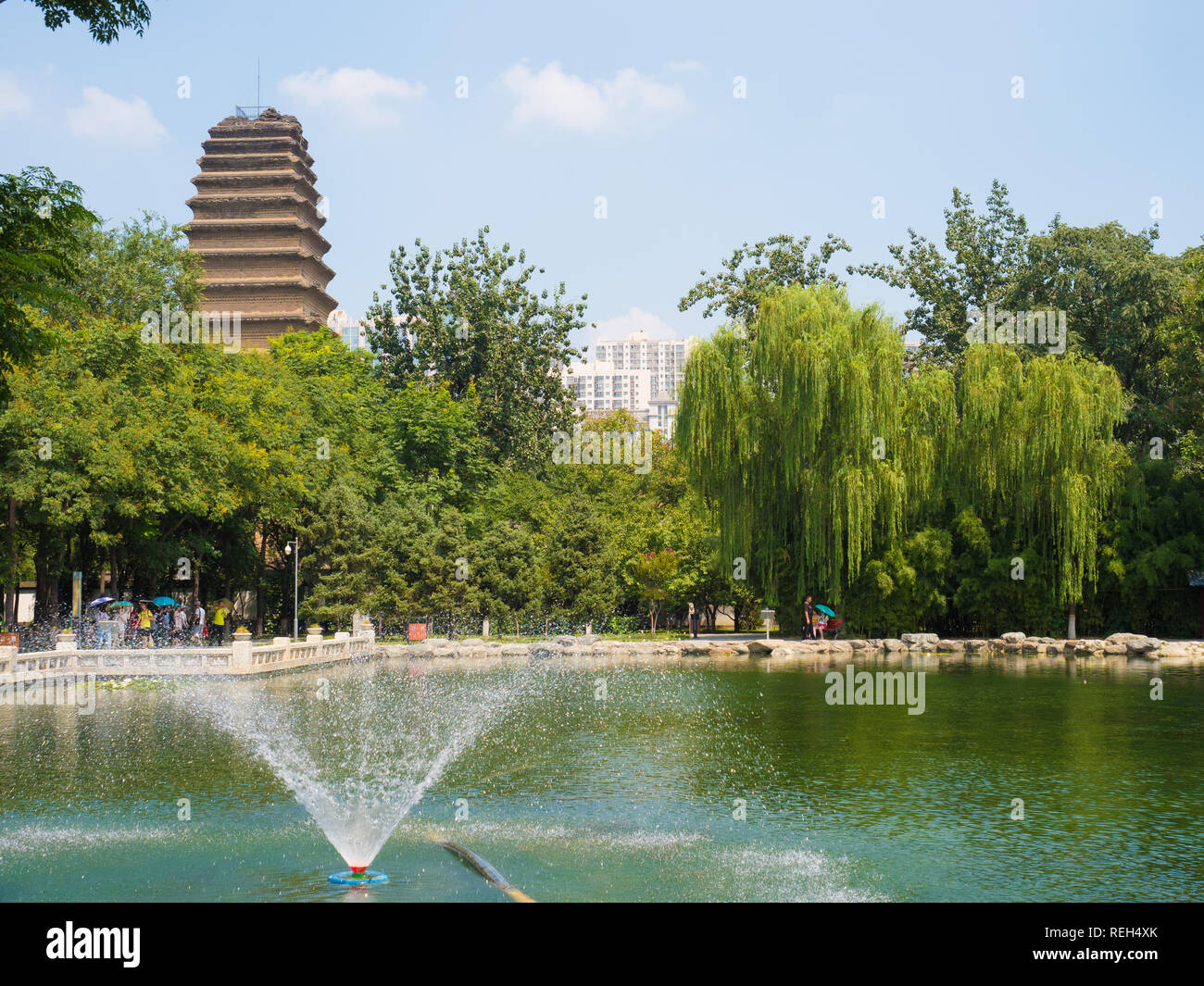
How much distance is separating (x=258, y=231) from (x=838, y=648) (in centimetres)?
4249

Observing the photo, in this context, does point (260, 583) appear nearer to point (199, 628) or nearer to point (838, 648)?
point (199, 628)

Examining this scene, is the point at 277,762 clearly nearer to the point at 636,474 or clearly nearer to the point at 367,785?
the point at 367,785

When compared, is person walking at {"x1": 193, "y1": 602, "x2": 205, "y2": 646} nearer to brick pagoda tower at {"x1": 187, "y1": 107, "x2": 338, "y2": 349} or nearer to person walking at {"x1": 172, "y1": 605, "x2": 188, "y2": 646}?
person walking at {"x1": 172, "y1": 605, "x2": 188, "y2": 646}

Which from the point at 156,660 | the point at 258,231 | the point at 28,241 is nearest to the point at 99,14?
the point at 28,241

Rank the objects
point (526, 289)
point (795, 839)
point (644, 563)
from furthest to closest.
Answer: point (526, 289) < point (644, 563) < point (795, 839)

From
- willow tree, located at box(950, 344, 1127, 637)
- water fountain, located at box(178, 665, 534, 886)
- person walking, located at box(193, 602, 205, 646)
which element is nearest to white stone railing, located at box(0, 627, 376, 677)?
water fountain, located at box(178, 665, 534, 886)

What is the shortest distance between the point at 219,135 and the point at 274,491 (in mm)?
36260

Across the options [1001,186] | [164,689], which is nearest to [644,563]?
[164,689]

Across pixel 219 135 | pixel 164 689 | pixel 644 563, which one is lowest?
pixel 164 689

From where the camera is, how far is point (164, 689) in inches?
922

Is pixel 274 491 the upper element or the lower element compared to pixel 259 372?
lower

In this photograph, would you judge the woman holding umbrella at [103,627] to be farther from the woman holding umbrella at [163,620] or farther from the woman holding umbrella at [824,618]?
the woman holding umbrella at [824,618]

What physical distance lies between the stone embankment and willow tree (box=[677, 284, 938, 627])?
2.19m

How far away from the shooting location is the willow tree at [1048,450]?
3275cm
